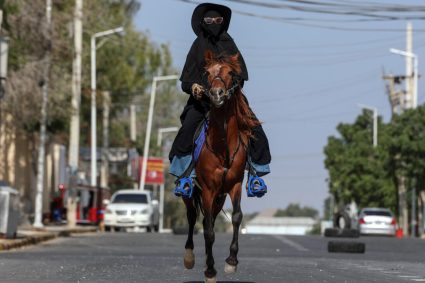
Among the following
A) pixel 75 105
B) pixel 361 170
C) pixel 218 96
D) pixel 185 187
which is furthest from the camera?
pixel 361 170

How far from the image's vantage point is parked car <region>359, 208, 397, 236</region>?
59.0 m

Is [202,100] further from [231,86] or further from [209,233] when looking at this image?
[209,233]

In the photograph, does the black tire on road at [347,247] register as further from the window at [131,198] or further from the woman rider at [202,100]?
the window at [131,198]

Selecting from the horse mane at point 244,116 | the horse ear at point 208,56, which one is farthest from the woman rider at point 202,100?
the horse ear at point 208,56

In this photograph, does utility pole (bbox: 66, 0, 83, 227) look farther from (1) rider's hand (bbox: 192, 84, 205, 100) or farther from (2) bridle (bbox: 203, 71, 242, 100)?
(2) bridle (bbox: 203, 71, 242, 100)

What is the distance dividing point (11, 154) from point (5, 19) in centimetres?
1796

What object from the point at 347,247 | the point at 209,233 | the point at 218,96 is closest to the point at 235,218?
the point at 209,233

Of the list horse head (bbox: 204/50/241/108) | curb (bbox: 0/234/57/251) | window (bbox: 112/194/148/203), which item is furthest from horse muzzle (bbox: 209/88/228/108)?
window (bbox: 112/194/148/203)

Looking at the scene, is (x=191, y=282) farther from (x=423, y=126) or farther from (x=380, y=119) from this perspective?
(x=380, y=119)

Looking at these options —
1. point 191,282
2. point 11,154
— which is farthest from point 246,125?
point 11,154

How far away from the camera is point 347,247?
2720 centimetres

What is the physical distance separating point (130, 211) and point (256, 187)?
3884cm

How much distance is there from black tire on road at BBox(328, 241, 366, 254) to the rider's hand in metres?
14.0

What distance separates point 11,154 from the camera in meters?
58.4
